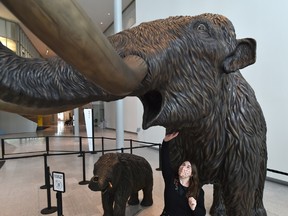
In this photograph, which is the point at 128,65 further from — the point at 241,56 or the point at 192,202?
the point at 192,202

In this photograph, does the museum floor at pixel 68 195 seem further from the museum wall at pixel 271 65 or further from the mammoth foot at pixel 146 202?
the museum wall at pixel 271 65

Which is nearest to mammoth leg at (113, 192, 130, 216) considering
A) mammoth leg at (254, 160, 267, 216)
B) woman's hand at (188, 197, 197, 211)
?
woman's hand at (188, 197, 197, 211)

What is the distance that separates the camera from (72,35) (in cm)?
46

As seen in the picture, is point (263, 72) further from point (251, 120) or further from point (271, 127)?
point (251, 120)

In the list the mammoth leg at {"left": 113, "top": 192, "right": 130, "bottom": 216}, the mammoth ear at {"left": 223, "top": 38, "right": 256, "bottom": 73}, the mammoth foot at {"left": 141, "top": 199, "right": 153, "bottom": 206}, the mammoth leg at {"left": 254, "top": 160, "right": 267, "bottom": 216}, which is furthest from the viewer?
the mammoth foot at {"left": 141, "top": 199, "right": 153, "bottom": 206}

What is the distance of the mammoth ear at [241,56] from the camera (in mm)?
895

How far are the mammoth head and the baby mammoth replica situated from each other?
2352 millimetres

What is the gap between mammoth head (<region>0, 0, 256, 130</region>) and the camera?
451 mm

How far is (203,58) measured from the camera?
0.88m

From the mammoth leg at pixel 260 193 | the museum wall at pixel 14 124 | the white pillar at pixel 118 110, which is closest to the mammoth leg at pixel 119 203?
the mammoth leg at pixel 260 193

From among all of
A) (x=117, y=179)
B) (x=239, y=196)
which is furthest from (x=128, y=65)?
(x=117, y=179)

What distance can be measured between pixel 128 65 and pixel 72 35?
0.23 meters

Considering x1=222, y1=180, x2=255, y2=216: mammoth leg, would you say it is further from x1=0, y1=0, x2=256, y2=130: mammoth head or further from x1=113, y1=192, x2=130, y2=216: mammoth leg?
x1=113, y1=192, x2=130, y2=216: mammoth leg

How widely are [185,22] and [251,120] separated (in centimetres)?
50
